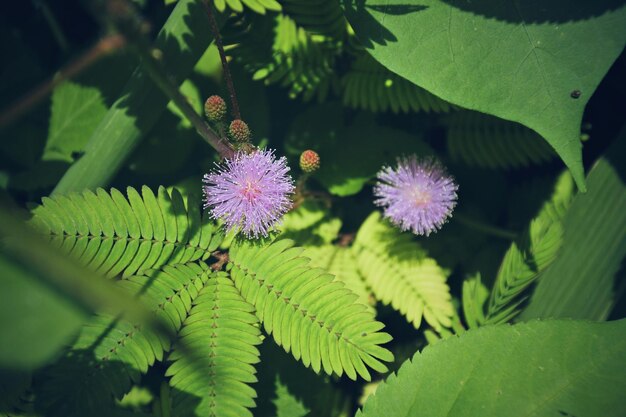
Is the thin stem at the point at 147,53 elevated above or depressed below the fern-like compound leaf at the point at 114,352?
above

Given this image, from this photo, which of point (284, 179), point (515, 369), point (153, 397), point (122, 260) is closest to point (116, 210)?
point (122, 260)

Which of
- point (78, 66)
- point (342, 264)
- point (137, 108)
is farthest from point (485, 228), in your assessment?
point (78, 66)

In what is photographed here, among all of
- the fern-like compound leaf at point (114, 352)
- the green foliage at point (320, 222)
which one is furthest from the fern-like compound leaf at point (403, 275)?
the fern-like compound leaf at point (114, 352)

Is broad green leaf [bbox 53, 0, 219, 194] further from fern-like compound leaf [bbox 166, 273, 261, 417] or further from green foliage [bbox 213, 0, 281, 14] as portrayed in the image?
fern-like compound leaf [bbox 166, 273, 261, 417]

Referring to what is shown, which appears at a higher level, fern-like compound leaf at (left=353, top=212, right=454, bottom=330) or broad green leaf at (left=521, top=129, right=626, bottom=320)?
fern-like compound leaf at (left=353, top=212, right=454, bottom=330)

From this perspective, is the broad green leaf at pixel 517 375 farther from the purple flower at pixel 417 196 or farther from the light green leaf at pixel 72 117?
the light green leaf at pixel 72 117

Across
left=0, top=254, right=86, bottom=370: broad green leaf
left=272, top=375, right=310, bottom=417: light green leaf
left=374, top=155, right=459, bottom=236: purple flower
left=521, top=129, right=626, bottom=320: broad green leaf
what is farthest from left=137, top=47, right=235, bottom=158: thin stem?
left=521, top=129, right=626, bottom=320: broad green leaf
